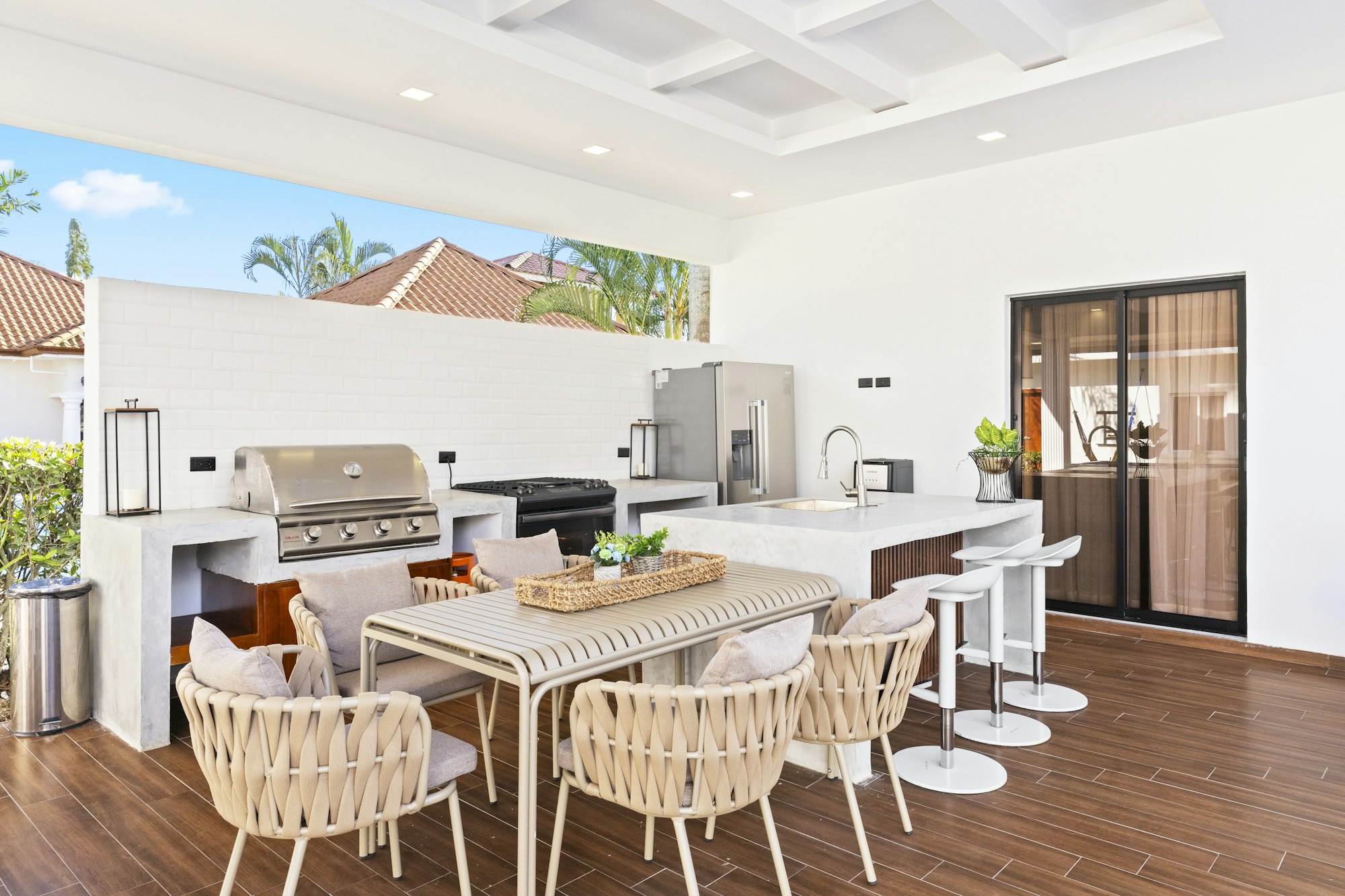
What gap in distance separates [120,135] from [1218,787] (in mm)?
5585

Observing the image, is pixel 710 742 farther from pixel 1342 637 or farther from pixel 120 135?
pixel 1342 637

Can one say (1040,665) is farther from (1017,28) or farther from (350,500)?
(350,500)

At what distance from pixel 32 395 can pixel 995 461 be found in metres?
10.5

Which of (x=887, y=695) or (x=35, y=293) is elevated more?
(x=35, y=293)

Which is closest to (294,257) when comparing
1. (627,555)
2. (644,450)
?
(644,450)

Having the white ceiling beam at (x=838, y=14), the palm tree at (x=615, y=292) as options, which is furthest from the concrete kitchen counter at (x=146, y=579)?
the palm tree at (x=615, y=292)

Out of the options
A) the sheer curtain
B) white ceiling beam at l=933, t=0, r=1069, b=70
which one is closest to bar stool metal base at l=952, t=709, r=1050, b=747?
the sheer curtain

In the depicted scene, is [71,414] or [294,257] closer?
[71,414]

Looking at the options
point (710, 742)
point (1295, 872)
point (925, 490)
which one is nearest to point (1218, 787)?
point (1295, 872)

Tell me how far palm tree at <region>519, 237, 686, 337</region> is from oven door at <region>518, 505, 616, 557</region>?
4.12 m

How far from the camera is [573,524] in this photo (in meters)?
5.44

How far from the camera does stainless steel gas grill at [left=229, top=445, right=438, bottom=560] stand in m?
4.15

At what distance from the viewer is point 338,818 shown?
2.06 metres

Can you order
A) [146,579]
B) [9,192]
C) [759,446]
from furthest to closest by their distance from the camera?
[759,446] < [9,192] < [146,579]
